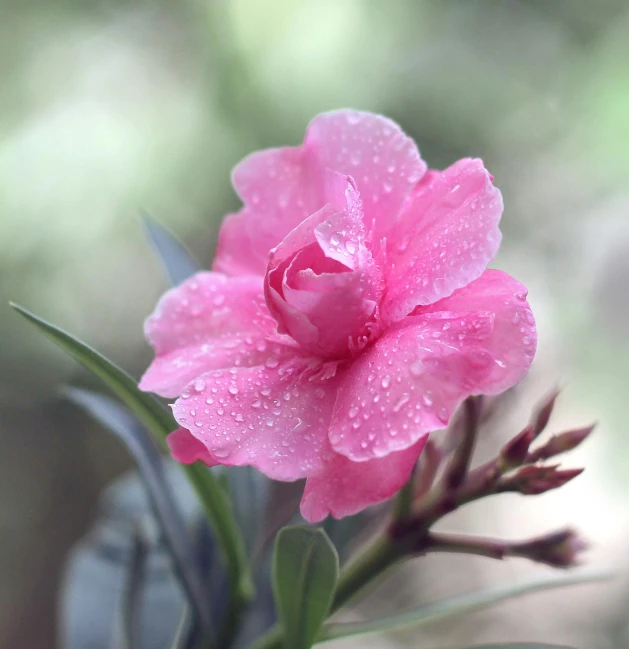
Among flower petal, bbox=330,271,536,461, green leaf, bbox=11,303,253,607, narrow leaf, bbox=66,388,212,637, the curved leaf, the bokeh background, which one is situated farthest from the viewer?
the bokeh background

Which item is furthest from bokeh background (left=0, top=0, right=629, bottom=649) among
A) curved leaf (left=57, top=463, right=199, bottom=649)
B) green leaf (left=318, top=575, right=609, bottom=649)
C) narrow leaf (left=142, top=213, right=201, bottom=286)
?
narrow leaf (left=142, top=213, right=201, bottom=286)

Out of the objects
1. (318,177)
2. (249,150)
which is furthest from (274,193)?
(249,150)

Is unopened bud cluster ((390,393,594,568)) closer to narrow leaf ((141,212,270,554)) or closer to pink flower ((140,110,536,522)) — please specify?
pink flower ((140,110,536,522))

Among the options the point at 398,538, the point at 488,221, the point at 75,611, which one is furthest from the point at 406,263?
the point at 75,611

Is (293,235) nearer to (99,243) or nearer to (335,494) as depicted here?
(335,494)

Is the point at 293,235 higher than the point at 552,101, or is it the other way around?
the point at 552,101

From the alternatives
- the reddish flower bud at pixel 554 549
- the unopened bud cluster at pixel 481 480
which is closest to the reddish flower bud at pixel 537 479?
the unopened bud cluster at pixel 481 480

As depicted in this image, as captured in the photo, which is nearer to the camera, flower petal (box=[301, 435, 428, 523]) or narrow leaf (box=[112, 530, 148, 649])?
flower petal (box=[301, 435, 428, 523])
